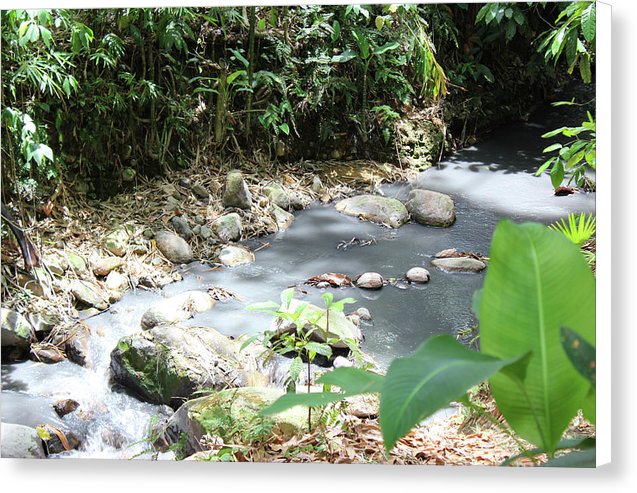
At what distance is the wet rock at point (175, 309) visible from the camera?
212 centimetres

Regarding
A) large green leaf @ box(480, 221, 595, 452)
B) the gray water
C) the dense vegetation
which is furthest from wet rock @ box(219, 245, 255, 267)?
large green leaf @ box(480, 221, 595, 452)

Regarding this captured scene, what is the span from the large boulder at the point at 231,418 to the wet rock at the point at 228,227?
491mm

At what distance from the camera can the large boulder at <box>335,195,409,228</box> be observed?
2.15 meters

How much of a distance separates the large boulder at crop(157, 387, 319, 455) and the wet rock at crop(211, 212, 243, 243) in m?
0.49

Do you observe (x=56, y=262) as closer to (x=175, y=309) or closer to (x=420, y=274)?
(x=175, y=309)

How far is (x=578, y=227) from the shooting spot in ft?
6.49

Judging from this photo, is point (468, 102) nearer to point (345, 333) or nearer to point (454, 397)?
point (345, 333)

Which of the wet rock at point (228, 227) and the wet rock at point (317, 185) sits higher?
the wet rock at point (317, 185)

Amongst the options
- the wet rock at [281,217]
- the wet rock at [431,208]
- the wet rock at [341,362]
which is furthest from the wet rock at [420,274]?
the wet rock at [281,217]

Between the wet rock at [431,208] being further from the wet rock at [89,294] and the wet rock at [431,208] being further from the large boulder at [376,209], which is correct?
the wet rock at [89,294]

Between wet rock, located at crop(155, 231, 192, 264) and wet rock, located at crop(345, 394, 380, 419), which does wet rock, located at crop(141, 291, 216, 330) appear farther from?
wet rock, located at crop(345, 394, 380, 419)

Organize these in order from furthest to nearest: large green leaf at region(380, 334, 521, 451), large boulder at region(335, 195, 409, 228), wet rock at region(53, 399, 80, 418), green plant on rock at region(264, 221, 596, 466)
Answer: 1. large boulder at region(335, 195, 409, 228)
2. wet rock at region(53, 399, 80, 418)
3. green plant on rock at region(264, 221, 596, 466)
4. large green leaf at region(380, 334, 521, 451)

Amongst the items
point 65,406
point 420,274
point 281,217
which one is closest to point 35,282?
point 65,406

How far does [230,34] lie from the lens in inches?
86.4
